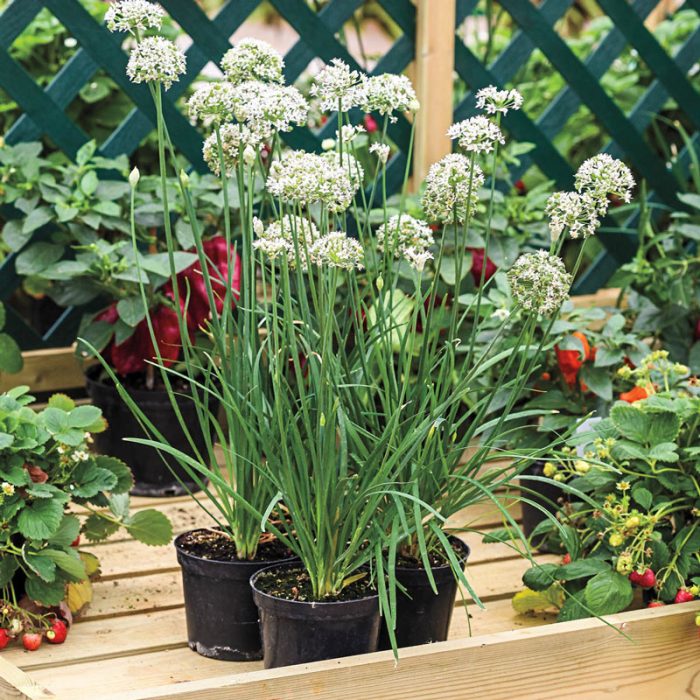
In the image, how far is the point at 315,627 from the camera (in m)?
1.42

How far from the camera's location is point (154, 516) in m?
1.76

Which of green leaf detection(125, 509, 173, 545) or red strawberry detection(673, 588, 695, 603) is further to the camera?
green leaf detection(125, 509, 173, 545)

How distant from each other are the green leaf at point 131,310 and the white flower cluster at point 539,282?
913 millimetres

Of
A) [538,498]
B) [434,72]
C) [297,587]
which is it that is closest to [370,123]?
[434,72]

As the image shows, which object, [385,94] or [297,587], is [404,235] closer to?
[385,94]

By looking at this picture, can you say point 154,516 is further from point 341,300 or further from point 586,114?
point 586,114

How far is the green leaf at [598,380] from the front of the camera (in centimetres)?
201

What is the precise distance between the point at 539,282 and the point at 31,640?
2.75 feet

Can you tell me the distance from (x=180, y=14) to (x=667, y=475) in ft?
4.61

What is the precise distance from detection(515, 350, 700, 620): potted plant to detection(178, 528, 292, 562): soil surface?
13.9 inches

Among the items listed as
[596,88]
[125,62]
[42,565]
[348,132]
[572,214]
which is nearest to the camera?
[572,214]

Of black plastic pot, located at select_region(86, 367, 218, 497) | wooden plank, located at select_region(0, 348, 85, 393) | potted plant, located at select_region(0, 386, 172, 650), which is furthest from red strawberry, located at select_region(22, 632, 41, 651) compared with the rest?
wooden plank, located at select_region(0, 348, 85, 393)

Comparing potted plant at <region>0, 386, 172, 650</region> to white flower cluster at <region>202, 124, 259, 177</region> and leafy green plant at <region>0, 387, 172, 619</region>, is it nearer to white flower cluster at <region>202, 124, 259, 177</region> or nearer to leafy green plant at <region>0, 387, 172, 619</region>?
leafy green plant at <region>0, 387, 172, 619</region>

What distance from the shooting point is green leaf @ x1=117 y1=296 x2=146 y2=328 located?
6.89ft
